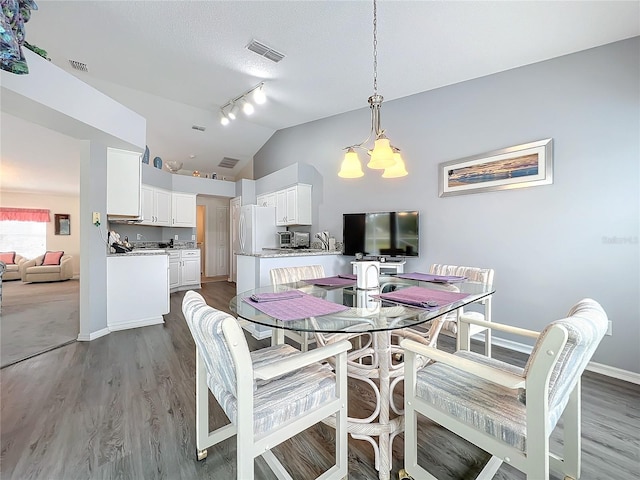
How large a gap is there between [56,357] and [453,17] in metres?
4.65

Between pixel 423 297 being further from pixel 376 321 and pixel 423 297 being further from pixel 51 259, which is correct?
pixel 51 259

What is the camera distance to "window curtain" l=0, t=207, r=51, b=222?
7250 millimetres

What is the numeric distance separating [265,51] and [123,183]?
235 centimetres

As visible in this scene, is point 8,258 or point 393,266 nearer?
point 393,266

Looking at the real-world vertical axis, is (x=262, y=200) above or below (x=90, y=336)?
above

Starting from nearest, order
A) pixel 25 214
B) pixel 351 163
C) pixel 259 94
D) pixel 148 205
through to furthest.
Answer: pixel 351 163, pixel 259 94, pixel 148 205, pixel 25 214

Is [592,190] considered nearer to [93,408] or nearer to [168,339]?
[93,408]

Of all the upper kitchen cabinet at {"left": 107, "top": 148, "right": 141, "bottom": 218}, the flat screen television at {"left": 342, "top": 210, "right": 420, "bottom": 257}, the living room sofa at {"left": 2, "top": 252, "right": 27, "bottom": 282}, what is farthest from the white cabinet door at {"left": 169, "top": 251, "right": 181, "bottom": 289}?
the living room sofa at {"left": 2, "top": 252, "right": 27, "bottom": 282}

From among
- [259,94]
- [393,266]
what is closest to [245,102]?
[259,94]

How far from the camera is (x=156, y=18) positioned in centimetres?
247

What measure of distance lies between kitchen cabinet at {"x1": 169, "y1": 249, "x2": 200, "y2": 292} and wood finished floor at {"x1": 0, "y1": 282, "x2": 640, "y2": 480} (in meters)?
3.42

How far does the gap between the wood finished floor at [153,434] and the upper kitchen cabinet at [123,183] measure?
72.0 inches

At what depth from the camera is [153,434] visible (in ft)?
5.15

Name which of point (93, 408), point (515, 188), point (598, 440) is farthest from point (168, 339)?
point (515, 188)
